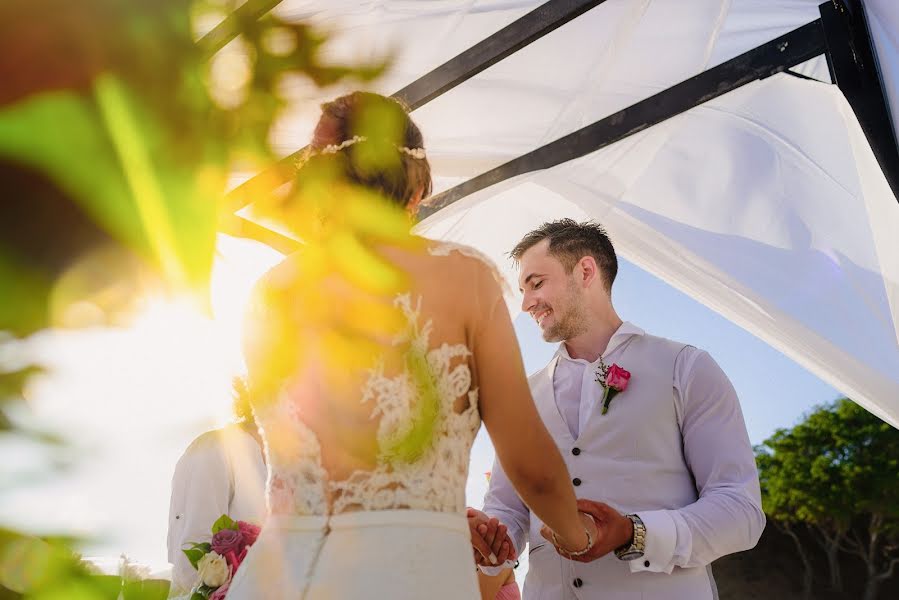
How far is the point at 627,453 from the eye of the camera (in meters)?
2.89

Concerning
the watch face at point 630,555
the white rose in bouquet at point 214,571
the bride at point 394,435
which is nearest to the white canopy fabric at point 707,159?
the watch face at point 630,555

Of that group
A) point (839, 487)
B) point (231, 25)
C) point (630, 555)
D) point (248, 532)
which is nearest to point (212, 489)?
point (248, 532)

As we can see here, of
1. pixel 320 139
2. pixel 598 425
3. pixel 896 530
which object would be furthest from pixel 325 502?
pixel 896 530

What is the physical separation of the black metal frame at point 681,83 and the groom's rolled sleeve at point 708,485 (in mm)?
996

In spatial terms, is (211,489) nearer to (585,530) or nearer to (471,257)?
(585,530)

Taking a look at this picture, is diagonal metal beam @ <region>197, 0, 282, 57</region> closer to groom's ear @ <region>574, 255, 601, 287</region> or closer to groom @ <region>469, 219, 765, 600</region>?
groom @ <region>469, 219, 765, 600</region>

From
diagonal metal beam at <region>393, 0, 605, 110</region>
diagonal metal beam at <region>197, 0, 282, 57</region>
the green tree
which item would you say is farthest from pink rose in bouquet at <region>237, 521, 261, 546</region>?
the green tree

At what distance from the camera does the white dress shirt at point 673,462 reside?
2.61 m

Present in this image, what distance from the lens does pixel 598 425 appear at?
2977 millimetres

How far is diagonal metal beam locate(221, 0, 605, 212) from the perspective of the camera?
315cm

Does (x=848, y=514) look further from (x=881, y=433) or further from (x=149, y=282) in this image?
(x=149, y=282)

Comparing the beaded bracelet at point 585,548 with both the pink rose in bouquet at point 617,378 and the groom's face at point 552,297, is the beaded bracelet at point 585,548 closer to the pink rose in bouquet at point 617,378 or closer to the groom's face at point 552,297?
the pink rose in bouquet at point 617,378

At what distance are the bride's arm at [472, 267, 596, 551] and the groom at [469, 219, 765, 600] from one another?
0.50 metres

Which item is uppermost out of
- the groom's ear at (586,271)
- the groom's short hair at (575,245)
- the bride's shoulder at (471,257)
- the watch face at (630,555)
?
the groom's short hair at (575,245)
